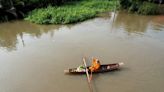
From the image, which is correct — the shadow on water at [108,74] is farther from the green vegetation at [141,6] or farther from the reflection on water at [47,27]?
the green vegetation at [141,6]

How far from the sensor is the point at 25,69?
1256 centimetres

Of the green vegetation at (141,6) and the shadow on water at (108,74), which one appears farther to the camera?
the green vegetation at (141,6)

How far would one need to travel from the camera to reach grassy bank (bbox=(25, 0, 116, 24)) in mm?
19312

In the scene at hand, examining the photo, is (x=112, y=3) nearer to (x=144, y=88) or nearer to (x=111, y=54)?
(x=111, y=54)

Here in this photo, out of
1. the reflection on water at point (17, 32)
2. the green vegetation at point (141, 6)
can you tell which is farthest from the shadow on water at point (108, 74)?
the green vegetation at point (141, 6)

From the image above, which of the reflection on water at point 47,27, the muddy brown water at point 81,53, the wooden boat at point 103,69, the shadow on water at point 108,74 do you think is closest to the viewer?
the muddy brown water at point 81,53

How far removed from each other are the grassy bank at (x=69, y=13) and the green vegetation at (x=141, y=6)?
1439 mm

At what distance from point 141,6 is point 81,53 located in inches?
407

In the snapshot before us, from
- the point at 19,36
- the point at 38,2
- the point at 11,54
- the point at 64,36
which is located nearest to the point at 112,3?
the point at 38,2

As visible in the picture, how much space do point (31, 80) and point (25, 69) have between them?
1.21 meters

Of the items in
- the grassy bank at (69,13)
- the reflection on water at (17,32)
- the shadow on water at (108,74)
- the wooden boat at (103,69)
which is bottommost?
the shadow on water at (108,74)

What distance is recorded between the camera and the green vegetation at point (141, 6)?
21422 millimetres

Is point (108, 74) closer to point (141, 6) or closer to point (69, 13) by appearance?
point (69, 13)

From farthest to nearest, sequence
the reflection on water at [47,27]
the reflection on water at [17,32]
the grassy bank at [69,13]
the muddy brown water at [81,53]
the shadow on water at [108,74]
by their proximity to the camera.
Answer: the grassy bank at [69,13]
the reflection on water at [47,27]
the reflection on water at [17,32]
the shadow on water at [108,74]
the muddy brown water at [81,53]
